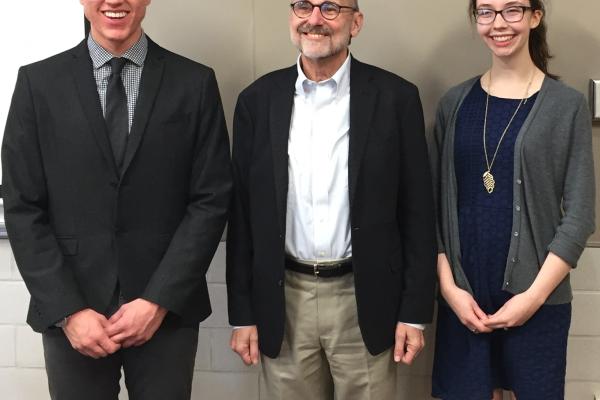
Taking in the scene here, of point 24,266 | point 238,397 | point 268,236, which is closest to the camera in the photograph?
point 24,266

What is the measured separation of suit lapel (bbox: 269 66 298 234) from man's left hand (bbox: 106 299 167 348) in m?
0.39

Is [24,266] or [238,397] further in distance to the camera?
[238,397]

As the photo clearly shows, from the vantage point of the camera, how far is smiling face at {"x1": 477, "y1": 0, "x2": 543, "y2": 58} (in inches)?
68.4

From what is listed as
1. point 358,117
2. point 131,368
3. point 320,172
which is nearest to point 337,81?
point 358,117

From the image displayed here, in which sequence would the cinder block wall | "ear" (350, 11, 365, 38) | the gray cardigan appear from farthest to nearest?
1. the cinder block wall
2. "ear" (350, 11, 365, 38)
3. the gray cardigan

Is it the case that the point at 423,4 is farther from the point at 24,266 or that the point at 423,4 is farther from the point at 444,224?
the point at 24,266

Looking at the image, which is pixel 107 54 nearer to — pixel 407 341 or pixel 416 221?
pixel 416 221

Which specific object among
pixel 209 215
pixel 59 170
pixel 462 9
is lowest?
pixel 209 215

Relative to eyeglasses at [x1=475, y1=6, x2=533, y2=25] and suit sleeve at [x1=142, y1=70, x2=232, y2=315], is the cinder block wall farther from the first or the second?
eyeglasses at [x1=475, y1=6, x2=533, y2=25]

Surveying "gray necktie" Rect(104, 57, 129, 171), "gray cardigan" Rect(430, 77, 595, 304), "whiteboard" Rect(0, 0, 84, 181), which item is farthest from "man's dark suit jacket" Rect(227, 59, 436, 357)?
"whiteboard" Rect(0, 0, 84, 181)

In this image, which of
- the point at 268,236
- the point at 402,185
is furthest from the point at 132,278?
the point at 402,185

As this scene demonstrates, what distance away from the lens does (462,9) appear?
7.13 feet

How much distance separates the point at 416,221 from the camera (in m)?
1.81

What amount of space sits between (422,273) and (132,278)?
2.44ft
